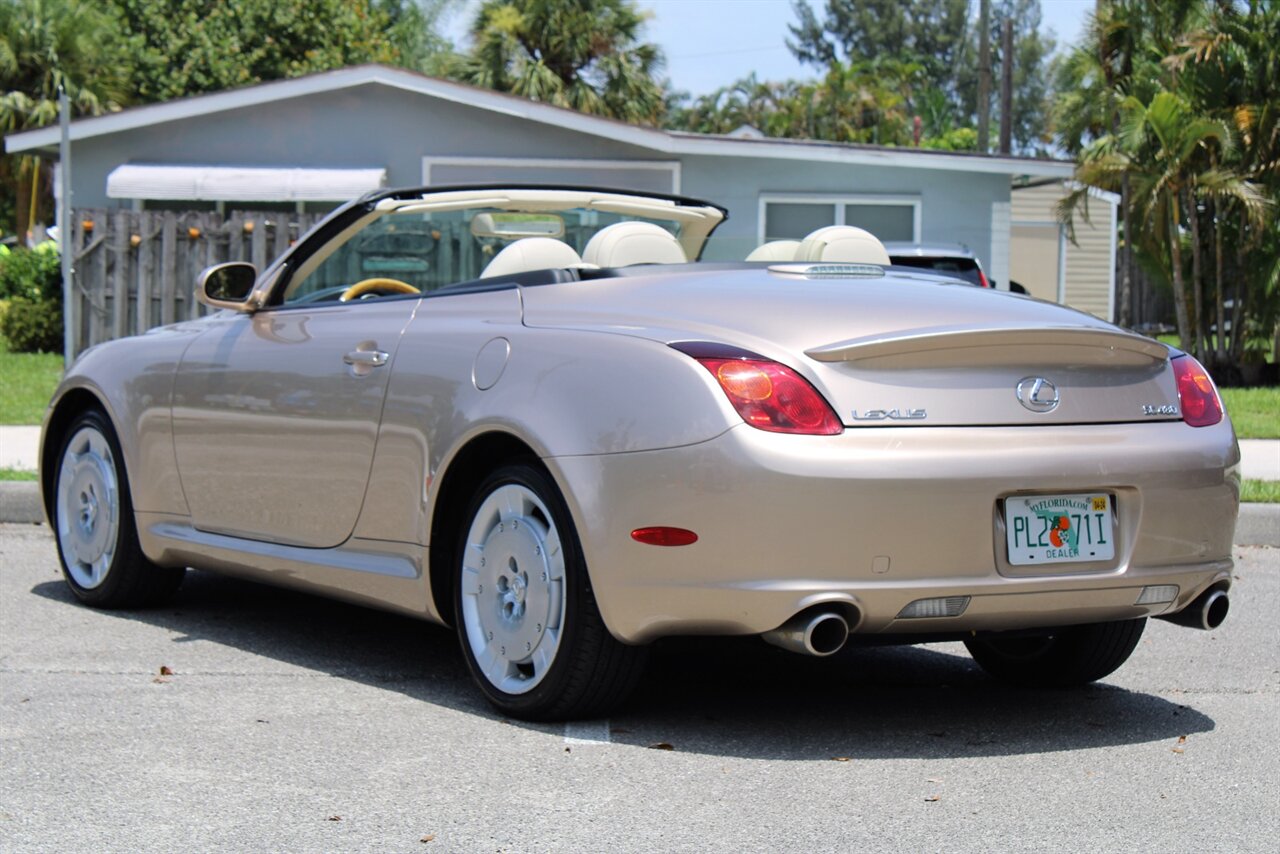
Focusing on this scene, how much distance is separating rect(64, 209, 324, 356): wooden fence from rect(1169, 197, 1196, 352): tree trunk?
9.36 metres

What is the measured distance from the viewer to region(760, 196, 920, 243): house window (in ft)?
70.0

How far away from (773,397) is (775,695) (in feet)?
4.17

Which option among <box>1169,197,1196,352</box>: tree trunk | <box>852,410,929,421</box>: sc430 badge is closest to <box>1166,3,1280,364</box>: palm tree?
<box>1169,197,1196,352</box>: tree trunk

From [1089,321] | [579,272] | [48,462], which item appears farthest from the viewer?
[48,462]

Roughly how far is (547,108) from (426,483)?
16.3 meters

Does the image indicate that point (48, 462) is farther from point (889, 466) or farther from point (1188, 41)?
point (1188, 41)

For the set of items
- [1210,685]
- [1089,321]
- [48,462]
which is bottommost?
[1210,685]

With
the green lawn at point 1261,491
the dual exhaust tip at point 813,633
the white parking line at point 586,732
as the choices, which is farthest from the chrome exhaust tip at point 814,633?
the green lawn at point 1261,491

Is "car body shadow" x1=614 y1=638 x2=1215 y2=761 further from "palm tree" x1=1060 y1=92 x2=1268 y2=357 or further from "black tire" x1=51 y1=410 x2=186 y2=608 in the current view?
"palm tree" x1=1060 y1=92 x2=1268 y2=357

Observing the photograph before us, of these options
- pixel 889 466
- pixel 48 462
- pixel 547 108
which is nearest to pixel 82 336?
pixel 547 108

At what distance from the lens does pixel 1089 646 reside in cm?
521

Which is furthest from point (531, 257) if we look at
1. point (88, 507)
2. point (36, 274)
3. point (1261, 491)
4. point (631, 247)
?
point (36, 274)

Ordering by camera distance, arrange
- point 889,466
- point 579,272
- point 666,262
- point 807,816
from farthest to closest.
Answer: point 666,262, point 579,272, point 889,466, point 807,816

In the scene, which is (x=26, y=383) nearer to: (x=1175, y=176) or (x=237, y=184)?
(x=237, y=184)
